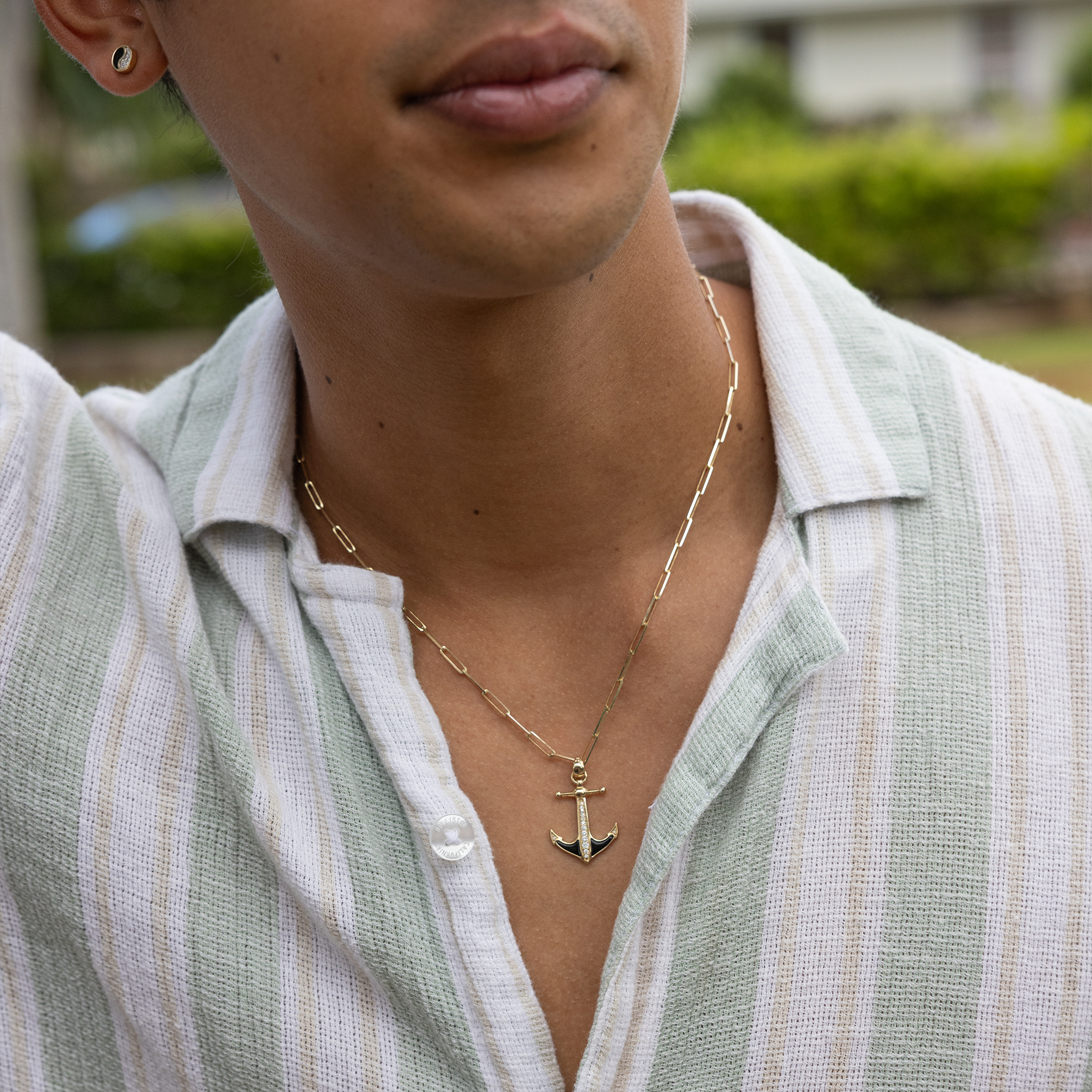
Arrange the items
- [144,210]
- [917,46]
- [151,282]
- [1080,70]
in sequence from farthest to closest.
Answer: [917,46], [1080,70], [144,210], [151,282]

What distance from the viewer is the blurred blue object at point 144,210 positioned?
64.6 feet

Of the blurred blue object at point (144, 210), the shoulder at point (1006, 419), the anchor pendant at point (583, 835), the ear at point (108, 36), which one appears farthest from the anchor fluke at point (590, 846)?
the blurred blue object at point (144, 210)

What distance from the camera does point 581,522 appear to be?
78.5 inches

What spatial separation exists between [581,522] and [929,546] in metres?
0.46

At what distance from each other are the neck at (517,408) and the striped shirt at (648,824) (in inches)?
5.4

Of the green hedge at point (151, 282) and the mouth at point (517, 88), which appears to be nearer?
the mouth at point (517, 88)

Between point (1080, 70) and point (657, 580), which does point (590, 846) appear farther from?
point (1080, 70)

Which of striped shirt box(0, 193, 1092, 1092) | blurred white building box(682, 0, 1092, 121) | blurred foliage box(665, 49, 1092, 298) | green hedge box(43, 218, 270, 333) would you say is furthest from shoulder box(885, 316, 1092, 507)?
blurred white building box(682, 0, 1092, 121)

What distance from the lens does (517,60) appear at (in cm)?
154

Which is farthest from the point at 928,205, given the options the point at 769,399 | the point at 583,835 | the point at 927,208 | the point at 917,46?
the point at 917,46

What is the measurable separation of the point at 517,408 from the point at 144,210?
23679 millimetres

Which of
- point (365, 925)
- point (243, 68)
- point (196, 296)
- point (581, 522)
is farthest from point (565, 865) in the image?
point (196, 296)

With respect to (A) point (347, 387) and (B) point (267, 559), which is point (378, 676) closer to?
(B) point (267, 559)

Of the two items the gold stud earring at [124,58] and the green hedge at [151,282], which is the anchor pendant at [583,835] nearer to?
the gold stud earring at [124,58]
